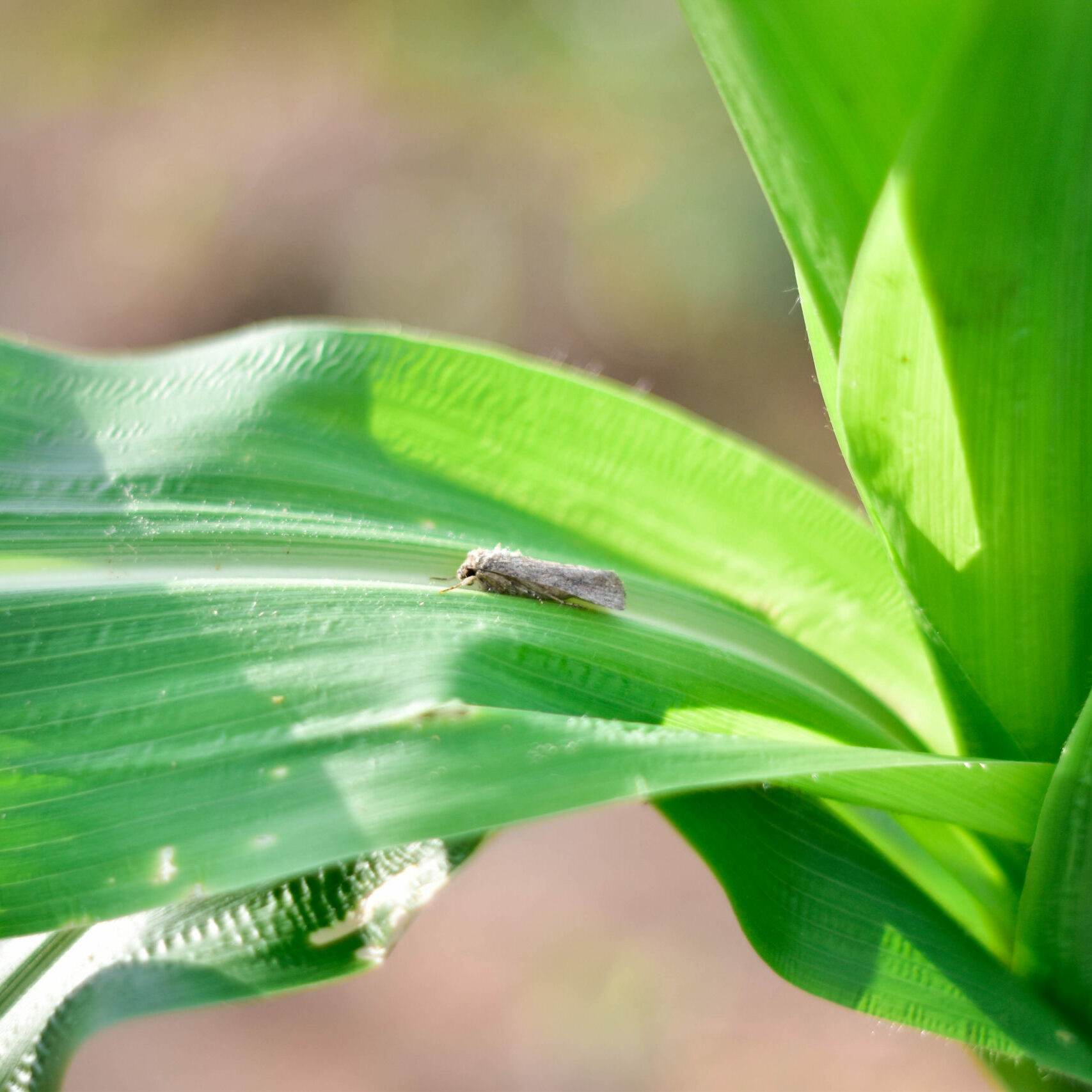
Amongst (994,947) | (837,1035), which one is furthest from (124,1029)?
(994,947)

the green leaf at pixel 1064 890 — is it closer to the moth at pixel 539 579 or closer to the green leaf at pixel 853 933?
the green leaf at pixel 853 933

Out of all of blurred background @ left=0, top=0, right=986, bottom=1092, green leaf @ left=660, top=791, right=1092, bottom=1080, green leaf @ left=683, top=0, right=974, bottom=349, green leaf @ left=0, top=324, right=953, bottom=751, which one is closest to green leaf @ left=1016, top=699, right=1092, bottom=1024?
green leaf @ left=660, top=791, right=1092, bottom=1080

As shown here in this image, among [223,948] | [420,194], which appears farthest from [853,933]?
[420,194]

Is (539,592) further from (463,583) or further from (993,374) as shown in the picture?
(993,374)

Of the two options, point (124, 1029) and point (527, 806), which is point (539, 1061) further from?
point (527, 806)

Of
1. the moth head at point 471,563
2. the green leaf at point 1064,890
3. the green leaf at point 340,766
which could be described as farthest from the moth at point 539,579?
the green leaf at point 1064,890
